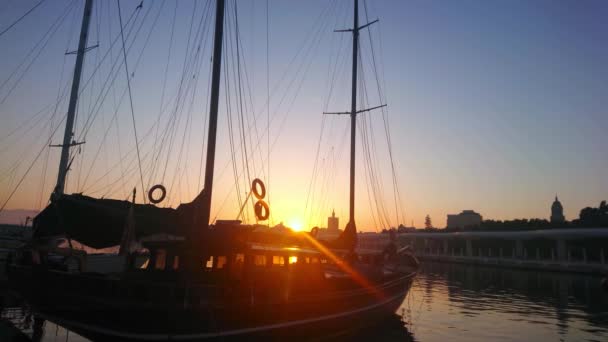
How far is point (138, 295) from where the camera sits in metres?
11.1

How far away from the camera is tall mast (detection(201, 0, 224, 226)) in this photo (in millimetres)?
13273

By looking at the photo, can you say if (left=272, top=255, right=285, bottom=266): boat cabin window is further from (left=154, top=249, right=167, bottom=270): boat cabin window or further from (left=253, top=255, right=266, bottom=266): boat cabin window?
(left=154, top=249, right=167, bottom=270): boat cabin window

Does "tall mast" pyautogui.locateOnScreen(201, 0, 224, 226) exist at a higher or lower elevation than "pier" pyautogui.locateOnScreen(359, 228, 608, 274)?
higher

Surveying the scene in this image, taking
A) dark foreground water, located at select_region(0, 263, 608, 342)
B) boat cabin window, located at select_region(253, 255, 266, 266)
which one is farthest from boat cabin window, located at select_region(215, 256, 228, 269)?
dark foreground water, located at select_region(0, 263, 608, 342)

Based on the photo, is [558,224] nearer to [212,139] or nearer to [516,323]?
[516,323]

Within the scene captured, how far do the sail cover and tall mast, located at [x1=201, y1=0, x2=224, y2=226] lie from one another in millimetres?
1238

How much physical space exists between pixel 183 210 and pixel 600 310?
1117 inches

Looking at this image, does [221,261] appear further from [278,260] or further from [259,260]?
[278,260]

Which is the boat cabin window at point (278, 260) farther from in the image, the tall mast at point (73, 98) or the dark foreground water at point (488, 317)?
the tall mast at point (73, 98)

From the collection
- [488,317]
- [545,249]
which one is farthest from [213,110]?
[545,249]

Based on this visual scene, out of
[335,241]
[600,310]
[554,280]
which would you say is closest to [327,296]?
[335,241]

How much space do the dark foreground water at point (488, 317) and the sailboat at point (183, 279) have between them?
223 centimetres

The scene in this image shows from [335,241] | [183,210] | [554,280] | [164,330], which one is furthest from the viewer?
[554,280]

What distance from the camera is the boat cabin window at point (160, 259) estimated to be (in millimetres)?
13836
